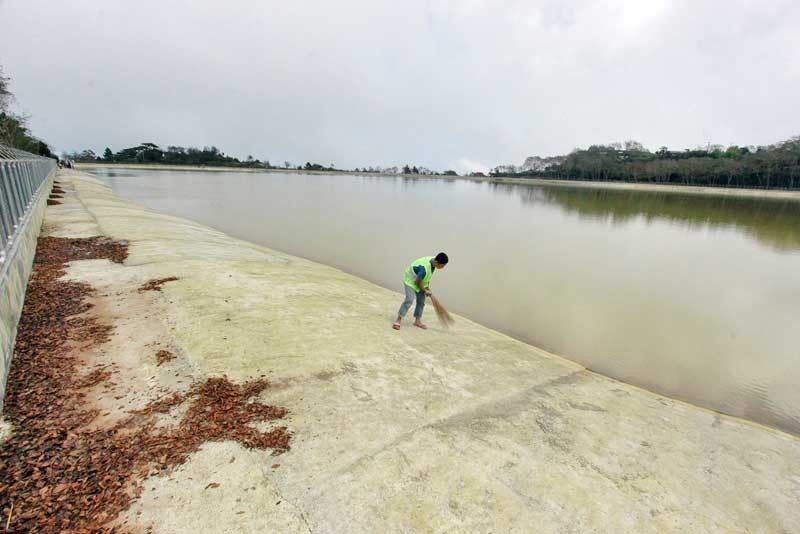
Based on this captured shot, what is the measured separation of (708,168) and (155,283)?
410 feet

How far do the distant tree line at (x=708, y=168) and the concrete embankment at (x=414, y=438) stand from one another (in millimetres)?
117414

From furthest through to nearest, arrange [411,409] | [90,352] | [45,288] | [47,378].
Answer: [45,288]
[90,352]
[411,409]
[47,378]

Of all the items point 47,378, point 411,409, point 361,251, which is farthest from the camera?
point 361,251

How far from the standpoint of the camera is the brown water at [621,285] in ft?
28.3

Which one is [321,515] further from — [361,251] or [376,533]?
[361,251]

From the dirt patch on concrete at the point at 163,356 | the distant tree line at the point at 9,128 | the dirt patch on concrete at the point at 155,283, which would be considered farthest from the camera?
the distant tree line at the point at 9,128

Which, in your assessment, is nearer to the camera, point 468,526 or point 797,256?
point 468,526

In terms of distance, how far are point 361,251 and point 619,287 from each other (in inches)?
438

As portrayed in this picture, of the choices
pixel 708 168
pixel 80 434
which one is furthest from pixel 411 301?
pixel 708 168

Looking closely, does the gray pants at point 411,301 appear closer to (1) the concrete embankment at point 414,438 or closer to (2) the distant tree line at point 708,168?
(1) the concrete embankment at point 414,438

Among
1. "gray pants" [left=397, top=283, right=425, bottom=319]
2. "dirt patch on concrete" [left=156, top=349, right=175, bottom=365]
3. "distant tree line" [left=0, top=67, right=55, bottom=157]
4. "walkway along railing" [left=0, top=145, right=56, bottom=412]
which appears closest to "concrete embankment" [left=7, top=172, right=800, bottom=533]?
"dirt patch on concrete" [left=156, top=349, right=175, bottom=365]

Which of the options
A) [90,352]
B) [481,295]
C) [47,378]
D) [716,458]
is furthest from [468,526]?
[481,295]

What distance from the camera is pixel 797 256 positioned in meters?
21.1

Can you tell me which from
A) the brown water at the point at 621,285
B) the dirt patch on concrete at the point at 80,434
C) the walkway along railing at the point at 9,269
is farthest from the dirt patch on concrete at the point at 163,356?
the brown water at the point at 621,285
